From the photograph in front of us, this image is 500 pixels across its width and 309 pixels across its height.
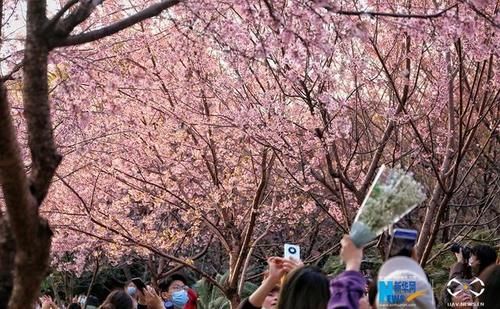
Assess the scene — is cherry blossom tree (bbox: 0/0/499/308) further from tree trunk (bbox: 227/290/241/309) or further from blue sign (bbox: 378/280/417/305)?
blue sign (bbox: 378/280/417/305)

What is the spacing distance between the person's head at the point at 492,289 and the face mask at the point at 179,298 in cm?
312

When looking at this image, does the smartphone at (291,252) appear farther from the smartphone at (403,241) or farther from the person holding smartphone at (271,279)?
the smartphone at (403,241)

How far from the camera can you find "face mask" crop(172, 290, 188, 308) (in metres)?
6.51

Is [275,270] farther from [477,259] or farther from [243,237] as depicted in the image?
[243,237]

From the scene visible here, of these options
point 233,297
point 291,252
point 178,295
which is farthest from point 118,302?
point 233,297

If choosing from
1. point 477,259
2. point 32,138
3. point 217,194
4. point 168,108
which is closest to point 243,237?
point 217,194

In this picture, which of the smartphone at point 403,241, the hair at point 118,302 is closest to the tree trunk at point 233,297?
the hair at point 118,302

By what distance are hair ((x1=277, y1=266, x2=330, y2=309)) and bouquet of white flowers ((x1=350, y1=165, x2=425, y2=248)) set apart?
297 mm

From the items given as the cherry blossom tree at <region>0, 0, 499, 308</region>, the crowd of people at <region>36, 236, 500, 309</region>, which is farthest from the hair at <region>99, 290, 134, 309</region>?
the crowd of people at <region>36, 236, 500, 309</region>

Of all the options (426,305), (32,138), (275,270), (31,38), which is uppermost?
(31,38)

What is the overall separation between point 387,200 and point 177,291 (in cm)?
401

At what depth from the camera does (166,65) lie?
10.0 m

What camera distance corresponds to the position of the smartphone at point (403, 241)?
291 centimetres

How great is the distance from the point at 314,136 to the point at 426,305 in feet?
17.1
